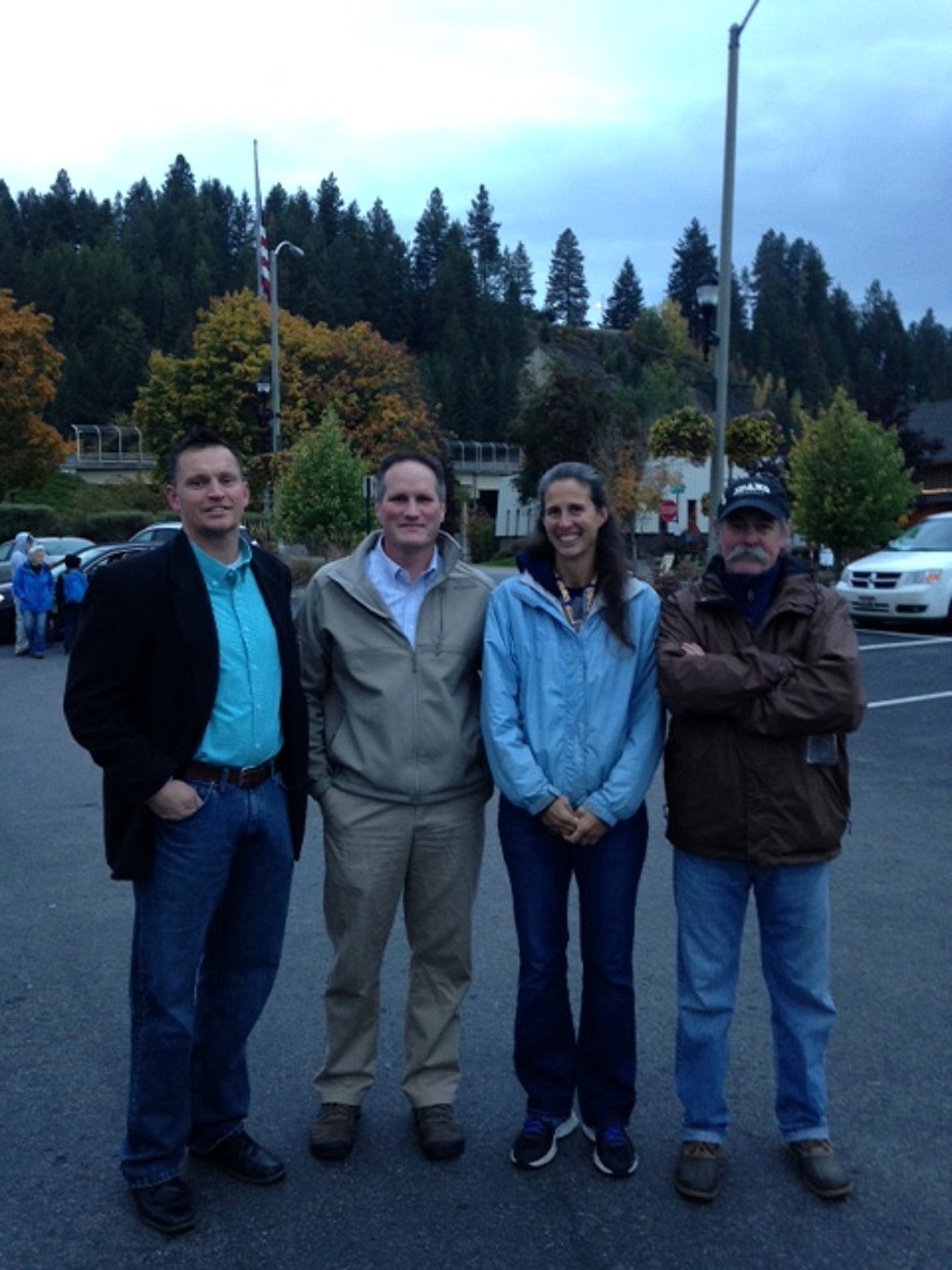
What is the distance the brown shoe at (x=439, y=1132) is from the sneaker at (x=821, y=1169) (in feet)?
3.13

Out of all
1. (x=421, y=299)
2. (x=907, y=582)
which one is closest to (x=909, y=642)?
(x=907, y=582)

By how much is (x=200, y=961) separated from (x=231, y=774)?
547 mm

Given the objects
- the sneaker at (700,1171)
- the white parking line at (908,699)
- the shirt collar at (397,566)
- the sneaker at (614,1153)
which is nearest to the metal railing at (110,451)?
the white parking line at (908,699)

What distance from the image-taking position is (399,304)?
122 m

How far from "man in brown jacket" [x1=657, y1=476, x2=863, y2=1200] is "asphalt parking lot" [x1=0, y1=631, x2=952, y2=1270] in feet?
0.62

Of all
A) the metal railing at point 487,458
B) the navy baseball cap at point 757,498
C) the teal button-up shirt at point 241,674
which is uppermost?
the metal railing at point 487,458

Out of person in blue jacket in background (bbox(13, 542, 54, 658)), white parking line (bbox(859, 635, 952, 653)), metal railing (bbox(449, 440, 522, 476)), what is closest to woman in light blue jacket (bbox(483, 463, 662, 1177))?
white parking line (bbox(859, 635, 952, 653))

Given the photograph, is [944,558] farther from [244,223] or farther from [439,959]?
[244,223]

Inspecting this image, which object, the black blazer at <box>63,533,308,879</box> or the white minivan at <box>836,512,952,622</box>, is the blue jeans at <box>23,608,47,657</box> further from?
the black blazer at <box>63,533,308,879</box>

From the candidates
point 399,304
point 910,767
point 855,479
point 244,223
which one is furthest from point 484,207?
point 910,767

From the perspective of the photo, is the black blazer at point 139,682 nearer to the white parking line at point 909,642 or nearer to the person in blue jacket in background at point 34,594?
the white parking line at point 909,642

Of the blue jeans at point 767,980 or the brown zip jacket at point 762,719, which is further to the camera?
the blue jeans at point 767,980

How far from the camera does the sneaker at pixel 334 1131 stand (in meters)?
3.64

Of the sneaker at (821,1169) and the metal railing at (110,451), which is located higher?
the metal railing at (110,451)
